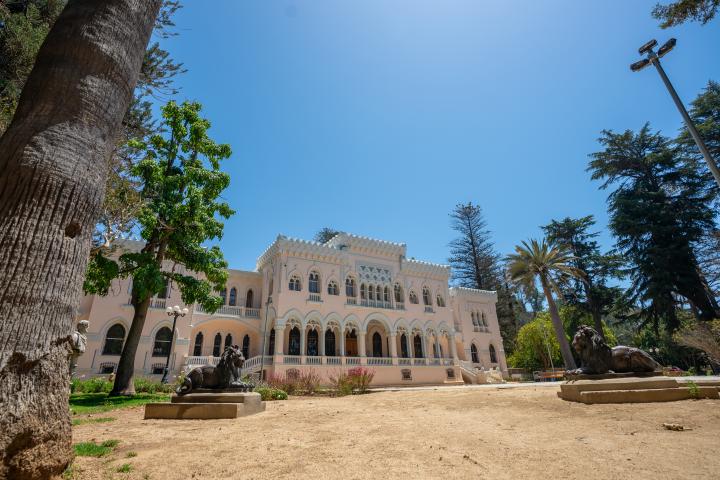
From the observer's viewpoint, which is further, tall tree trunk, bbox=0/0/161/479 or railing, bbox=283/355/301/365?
railing, bbox=283/355/301/365

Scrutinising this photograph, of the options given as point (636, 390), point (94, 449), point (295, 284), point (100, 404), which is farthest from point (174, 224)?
point (636, 390)

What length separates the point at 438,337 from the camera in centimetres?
2936

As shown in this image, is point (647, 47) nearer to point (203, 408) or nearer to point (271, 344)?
point (203, 408)

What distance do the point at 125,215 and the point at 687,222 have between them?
1346 inches

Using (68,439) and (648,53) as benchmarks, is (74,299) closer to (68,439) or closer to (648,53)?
(68,439)

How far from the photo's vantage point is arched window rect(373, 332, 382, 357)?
28.3 metres

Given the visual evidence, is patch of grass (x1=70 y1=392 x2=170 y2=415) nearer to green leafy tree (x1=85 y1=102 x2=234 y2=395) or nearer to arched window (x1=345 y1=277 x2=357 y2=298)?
green leafy tree (x1=85 y1=102 x2=234 y2=395)

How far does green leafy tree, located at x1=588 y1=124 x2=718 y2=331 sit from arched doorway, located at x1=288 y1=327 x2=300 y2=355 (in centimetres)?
2512

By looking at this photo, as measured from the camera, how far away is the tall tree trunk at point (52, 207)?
2.37 metres

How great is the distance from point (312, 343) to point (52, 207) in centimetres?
2408

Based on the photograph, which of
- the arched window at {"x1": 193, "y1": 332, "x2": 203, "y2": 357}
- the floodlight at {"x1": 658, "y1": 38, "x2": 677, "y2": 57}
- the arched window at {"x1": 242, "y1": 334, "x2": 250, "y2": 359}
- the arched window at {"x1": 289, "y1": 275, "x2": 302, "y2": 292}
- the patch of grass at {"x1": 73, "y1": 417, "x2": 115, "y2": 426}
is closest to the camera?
the patch of grass at {"x1": 73, "y1": 417, "x2": 115, "y2": 426}

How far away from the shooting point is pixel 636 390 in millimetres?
7152

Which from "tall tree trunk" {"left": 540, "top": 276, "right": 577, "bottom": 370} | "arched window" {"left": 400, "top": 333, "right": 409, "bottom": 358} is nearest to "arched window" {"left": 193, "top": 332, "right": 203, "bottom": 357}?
"arched window" {"left": 400, "top": 333, "right": 409, "bottom": 358}

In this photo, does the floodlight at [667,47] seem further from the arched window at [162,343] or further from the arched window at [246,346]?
the arched window at [162,343]
